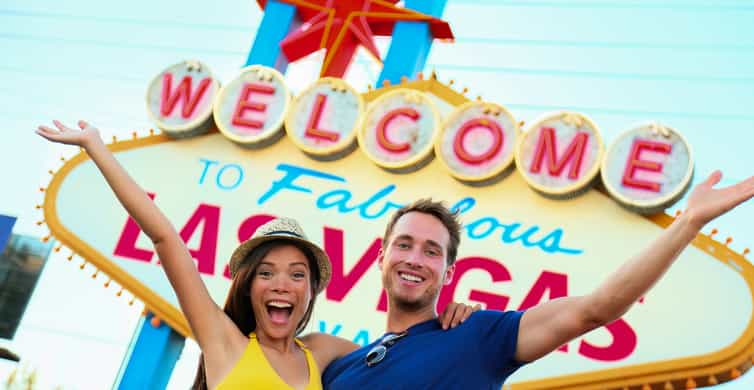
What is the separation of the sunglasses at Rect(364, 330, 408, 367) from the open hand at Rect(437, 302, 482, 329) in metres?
0.15

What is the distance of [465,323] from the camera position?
3.04m

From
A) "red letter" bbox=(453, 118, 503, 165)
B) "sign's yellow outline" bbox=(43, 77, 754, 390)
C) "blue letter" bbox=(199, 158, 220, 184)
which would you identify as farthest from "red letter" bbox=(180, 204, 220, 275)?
"sign's yellow outline" bbox=(43, 77, 754, 390)

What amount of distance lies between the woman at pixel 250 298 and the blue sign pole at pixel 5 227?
27.5 ft

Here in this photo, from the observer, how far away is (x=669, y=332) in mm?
7145

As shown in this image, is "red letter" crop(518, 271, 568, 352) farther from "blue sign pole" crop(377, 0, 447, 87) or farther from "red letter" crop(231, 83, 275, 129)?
"red letter" crop(231, 83, 275, 129)

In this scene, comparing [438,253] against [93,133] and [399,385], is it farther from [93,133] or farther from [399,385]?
[93,133]

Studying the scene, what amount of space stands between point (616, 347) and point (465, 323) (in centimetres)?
458

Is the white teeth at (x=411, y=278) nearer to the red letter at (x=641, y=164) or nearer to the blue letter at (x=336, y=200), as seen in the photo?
the red letter at (x=641, y=164)

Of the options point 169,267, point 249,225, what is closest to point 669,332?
point 249,225

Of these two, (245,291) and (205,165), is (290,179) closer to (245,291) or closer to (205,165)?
(205,165)

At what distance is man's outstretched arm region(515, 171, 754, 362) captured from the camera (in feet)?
8.04

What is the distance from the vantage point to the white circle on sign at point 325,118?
8.78 meters

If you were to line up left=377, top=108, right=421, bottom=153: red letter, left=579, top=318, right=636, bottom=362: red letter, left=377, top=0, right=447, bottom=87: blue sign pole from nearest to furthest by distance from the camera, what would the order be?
left=579, top=318, right=636, bottom=362: red letter < left=377, top=108, right=421, bottom=153: red letter < left=377, top=0, right=447, bottom=87: blue sign pole

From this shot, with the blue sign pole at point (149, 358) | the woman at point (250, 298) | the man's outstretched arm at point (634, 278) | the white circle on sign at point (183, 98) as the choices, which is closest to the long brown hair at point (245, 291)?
the woman at point (250, 298)
